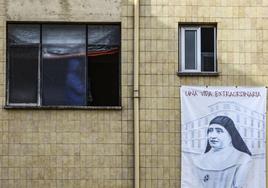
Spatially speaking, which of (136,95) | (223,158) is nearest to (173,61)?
(136,95)

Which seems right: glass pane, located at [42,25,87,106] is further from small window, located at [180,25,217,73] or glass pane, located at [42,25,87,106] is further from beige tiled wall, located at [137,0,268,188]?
small window, located at [180,25,217,73]

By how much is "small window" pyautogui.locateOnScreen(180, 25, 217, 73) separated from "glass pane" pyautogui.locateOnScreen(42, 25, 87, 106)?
7.75ft

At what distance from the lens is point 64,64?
16812 millimetres

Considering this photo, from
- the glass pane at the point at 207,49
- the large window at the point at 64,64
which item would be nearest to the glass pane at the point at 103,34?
the large window at the point at 64,64

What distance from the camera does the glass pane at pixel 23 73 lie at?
54.6 feet

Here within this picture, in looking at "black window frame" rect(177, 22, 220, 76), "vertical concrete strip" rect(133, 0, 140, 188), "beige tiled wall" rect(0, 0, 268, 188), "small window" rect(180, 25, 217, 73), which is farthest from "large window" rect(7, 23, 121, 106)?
"small window" rect(180, 25, 217, 73)

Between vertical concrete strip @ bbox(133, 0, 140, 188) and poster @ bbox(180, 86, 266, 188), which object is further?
poster @ bbox(180, 86, 266, 188)

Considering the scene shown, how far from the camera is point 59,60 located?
16.8 metres

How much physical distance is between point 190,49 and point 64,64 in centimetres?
300

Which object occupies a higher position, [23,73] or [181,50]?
[181,50]

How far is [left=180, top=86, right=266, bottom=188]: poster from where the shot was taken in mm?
A: 16469

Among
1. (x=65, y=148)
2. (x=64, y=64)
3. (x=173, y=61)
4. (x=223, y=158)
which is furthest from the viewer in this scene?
(x=64, y=64)

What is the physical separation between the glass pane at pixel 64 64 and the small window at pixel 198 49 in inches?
93.0

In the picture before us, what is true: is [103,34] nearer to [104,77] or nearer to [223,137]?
[104,77]
